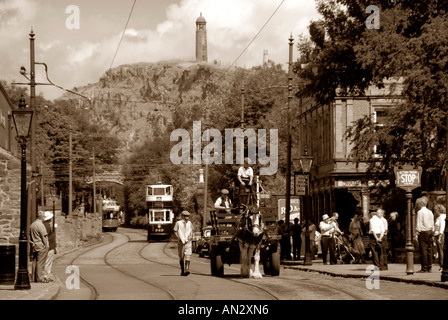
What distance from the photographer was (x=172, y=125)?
453 feet

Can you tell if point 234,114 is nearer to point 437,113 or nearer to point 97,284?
point 437,113

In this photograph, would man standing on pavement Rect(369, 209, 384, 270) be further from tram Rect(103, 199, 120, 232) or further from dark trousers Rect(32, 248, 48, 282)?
tram Rect(103, 199, 120, 232)

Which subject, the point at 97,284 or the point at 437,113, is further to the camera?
the point at 437,113

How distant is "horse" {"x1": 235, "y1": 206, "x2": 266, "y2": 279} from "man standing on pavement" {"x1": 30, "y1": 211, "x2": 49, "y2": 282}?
→ 16.5 ft

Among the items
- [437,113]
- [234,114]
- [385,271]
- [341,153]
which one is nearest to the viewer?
[385,271]

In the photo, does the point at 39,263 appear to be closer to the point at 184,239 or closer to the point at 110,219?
the point at 184,239

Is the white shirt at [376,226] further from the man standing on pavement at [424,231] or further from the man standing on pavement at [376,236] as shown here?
the man standing on pavement at [424,231]

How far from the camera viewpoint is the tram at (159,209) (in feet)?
264

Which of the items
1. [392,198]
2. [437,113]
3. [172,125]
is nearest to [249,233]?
[437,113]

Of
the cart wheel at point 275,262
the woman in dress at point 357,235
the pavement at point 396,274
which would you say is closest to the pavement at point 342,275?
the pavement at point 396,274

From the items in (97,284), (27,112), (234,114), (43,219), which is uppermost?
(234,114)

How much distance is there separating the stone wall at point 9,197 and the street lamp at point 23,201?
31.2ft

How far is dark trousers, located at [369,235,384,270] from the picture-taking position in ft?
95.7
